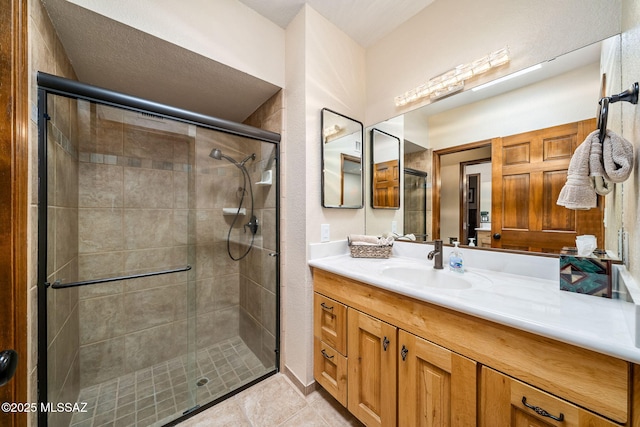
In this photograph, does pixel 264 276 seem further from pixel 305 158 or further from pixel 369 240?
pixel 305 158

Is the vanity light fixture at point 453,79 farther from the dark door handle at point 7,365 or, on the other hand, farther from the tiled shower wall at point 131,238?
the dark door handle at point 7,365

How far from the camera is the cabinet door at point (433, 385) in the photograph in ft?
2.56

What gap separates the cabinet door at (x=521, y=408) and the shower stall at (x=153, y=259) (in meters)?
1.32

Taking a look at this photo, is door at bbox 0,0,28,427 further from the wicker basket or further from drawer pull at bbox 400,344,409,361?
the wicker basket

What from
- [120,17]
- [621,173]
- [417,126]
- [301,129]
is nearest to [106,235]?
[120,17]

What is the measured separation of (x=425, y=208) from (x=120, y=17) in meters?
1.96

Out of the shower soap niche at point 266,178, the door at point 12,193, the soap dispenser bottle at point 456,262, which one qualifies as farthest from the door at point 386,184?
the door at point 12,193

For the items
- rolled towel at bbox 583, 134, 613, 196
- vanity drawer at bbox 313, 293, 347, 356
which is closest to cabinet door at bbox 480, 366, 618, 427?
vanity drawer at bbox 313, 293, 347, 356

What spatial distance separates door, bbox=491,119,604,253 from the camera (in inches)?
39.2

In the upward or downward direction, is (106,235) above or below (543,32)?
below

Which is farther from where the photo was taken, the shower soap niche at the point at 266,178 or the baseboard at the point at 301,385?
the shower soap niche at the point at 266,178

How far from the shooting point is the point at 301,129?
152 cm

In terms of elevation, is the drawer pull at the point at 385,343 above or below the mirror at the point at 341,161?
below

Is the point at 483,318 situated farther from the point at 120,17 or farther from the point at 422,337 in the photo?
the point at 120,17
